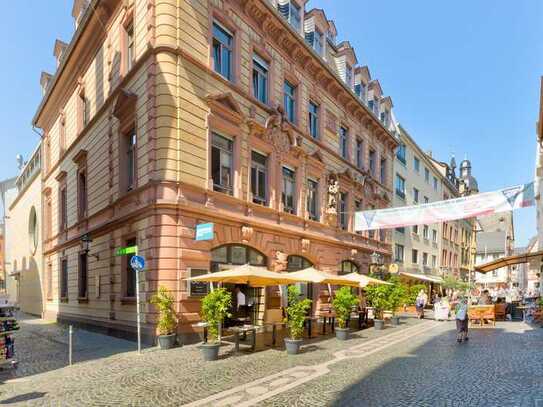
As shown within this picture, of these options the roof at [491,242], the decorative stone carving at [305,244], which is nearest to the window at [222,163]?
the decorative stone carving at [305,244]

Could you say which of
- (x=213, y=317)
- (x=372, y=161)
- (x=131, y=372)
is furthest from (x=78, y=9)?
(x=372, y=161)

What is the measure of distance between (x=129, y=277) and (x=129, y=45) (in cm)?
905

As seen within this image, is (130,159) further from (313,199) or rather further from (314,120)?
(314,120)

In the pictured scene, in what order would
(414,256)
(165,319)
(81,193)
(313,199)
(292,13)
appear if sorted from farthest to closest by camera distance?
(414,256), (313,199), (292,13), (81,193), (165,319)

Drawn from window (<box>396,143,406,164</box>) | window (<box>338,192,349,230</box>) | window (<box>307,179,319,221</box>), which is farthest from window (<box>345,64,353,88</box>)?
window (<box>396,143,406,164</box>)

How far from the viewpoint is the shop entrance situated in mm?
15406

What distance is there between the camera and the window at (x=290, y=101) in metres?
20.6

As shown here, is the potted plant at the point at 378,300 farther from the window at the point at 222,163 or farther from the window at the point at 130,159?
the window at the point at 130,159

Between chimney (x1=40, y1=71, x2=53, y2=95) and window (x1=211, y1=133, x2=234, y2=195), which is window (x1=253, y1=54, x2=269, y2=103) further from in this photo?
chimney (x1=40, y1=71, x2=53, y2=95)

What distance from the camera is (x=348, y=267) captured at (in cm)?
2602

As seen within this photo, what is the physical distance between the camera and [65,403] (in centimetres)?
728

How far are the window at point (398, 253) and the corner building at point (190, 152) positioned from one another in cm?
1052

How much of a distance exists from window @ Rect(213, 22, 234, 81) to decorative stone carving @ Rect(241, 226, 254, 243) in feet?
19.6

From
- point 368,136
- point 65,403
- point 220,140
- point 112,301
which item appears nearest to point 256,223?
point 220,140
